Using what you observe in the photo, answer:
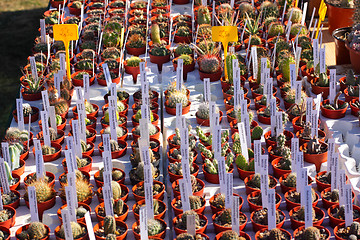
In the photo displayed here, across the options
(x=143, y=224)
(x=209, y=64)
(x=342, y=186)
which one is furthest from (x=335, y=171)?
(x=209, y=64)

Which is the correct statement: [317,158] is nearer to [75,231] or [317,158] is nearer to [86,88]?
[75,231]

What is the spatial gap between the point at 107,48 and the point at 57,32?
42.0 inches

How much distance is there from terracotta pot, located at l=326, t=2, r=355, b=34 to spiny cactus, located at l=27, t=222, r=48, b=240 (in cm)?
675

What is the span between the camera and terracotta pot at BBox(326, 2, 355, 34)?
9.98 m

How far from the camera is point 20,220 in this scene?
5.52 m

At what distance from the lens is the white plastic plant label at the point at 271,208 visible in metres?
4.91

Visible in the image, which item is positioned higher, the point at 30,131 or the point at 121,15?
the point at 121,15

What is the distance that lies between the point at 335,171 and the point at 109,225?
2.13 meters

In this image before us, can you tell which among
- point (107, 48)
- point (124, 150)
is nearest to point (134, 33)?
point (107, 48)

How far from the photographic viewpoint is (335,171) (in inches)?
217

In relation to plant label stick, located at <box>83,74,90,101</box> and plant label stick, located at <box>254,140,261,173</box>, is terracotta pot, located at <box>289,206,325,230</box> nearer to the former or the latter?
plant label stick, located at <box>254,140,261,173</box>

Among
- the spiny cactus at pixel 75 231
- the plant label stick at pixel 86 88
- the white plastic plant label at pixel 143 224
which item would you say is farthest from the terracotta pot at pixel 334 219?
the plant label stick at pixel 86 88

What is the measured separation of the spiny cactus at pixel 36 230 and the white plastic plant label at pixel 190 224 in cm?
128

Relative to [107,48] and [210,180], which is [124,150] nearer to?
[210,180]
